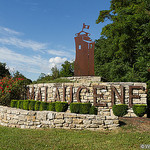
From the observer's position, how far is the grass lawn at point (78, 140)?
4996 millimetres

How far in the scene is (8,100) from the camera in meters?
12.3

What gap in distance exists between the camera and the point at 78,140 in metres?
5.55

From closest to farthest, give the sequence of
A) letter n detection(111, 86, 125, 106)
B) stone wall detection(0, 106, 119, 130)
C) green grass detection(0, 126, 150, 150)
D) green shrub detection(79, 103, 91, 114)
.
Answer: green grass detection(0, 126, 150, 150) < stone wall detection(0, 106, 119, 130) < green shrub detection(79, 103, 91, 114) < letter n detection(111, 86, 125, 106)

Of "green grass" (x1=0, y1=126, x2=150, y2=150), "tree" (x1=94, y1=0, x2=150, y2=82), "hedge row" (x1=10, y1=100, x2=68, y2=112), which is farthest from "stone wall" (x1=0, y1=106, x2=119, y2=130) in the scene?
"tree" (x1=94, y1=0, x2=150, y2=82)

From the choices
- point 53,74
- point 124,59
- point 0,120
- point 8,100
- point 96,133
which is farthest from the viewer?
point 53,74

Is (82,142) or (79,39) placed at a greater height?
(79,39)

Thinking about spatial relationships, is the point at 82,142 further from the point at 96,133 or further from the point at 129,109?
the point at 129,109

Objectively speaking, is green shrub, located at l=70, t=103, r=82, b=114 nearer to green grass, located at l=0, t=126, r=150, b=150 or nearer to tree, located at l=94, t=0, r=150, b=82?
green grass, located at l=0, t=126, r=150, b=150

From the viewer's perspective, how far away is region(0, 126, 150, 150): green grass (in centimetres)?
499

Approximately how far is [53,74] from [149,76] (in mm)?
12369

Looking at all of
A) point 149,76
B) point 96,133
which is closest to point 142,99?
point 149,76

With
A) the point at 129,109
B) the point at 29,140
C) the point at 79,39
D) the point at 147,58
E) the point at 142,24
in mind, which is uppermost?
the point at 142,24

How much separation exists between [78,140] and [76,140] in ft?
0.21

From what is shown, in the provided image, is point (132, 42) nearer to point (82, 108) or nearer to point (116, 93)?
point (116, 93)
